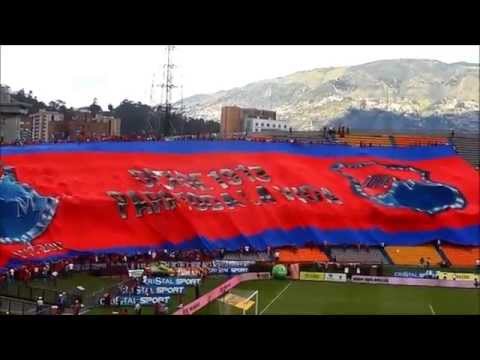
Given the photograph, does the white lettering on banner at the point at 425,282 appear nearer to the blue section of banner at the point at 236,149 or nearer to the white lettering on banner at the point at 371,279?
the white lettering on banner at the point at 371,279

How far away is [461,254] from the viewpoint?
16.2 metres

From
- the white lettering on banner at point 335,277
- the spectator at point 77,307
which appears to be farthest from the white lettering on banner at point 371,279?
the spectator at point 77,307

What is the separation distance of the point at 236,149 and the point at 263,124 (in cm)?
834

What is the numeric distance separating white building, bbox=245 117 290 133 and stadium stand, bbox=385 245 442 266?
9.59 meters

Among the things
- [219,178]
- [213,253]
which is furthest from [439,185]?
[213,253]

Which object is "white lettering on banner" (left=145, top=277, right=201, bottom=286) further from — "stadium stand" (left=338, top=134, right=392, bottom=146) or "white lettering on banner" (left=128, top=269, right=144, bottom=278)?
"stadium stand" (left=338, top=134, right=392, bottom=146)

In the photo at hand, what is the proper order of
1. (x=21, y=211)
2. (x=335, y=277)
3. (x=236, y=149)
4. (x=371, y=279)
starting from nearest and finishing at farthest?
(x=21, y=211)
(x=371, y=279)
(x=335, y=277)
(x=236, y=149)

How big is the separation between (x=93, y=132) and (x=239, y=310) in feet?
44.3

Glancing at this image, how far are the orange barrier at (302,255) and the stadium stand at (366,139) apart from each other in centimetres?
613

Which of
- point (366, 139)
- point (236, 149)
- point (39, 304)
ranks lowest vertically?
point (39, 304)

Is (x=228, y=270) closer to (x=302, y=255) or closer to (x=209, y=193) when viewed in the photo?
(x=302, y=255)

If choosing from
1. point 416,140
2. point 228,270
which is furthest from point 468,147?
point 228,270
